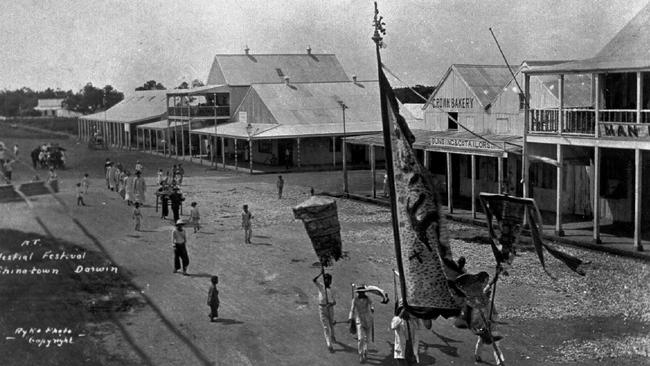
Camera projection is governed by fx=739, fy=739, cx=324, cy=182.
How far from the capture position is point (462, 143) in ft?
73.4

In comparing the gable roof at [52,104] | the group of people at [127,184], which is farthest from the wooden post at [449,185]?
the gable roof at [52,104]

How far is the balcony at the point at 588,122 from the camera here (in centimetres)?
1767

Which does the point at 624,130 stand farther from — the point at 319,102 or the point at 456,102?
the point at 319,102

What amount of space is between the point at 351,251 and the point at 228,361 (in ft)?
27.0

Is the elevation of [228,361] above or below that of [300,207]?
below

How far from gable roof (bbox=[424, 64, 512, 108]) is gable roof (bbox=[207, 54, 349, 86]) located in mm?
27757

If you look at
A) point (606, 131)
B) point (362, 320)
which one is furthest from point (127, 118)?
point (362, 320)

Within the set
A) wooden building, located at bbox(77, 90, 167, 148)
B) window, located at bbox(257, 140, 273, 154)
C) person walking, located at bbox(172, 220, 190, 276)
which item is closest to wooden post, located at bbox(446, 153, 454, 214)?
person walking, located at bbox(172, 220, 190, 276)

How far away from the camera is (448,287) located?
713cm

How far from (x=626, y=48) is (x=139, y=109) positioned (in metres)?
42.1

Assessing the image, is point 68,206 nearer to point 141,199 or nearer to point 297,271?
point 141,199

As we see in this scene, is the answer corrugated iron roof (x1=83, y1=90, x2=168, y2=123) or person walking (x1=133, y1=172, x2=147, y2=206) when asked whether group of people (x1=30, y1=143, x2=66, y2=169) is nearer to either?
person walking (x1=133, y1=172, x2=147, y2=206)

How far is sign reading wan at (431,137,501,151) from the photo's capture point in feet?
70.0

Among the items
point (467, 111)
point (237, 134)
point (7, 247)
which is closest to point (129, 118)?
point (237, 134)
